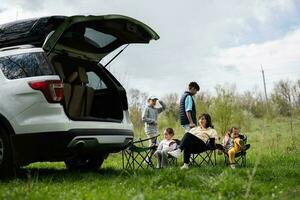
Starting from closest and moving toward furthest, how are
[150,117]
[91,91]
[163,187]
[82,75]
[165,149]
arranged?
1. [163,187]
2. [82,75]
3. [91,91]
4. [165,149]
5. [150,117]

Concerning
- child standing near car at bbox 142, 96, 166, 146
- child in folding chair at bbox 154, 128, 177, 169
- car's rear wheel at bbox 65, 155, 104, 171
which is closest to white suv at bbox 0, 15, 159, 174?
car's rear wheel at bbox 65, 155, 104, 171

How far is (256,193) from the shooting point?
5340 mm

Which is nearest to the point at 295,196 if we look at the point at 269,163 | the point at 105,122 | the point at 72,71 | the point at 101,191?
the point at 101,191

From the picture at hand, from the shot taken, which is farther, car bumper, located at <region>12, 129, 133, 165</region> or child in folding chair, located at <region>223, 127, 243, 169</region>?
child in folding chair, located at <region>223, 127, 243, 169</region>

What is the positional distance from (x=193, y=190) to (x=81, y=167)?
3034 millimetres

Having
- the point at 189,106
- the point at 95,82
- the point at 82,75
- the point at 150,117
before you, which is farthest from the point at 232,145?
the point at 82,75

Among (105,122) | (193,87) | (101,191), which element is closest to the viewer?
(101,191)

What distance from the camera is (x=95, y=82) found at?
7.61 metres

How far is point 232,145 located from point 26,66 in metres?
4.76

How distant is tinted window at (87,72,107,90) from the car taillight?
60.3 inches

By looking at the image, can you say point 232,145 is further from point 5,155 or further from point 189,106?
point 5,155

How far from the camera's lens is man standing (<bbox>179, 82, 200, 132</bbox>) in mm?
9266

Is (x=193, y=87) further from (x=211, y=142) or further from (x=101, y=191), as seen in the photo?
(x=101, y=191)

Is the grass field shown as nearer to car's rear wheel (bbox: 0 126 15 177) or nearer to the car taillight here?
car's rear wheel (bbox: 0 126 15 177)
